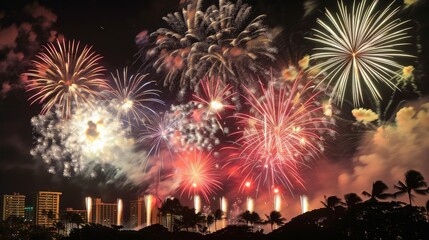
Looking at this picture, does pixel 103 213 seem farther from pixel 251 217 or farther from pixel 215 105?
pixel 215 105

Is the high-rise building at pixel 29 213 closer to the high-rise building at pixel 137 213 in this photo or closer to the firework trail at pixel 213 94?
the high-rise building at pixel 137 213

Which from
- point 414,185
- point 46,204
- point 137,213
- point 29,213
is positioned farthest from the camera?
point 29,213

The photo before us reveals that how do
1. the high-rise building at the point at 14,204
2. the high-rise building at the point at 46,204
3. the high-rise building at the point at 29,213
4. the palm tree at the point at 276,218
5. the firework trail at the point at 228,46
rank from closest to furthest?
1. the firework trail at the point at 228,46
2. the palm tree at the point at 276,218
3. the high-rise building at the point at 46,204
4. the high-rise building at the point at 29,213
5. the high-rise building at the point at 14,204

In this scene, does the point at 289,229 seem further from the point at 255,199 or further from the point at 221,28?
the point at 255,199

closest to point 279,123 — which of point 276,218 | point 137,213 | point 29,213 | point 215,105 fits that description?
point 215,105

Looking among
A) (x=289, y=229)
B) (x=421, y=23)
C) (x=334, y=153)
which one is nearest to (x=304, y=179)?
(x=334, y=153)

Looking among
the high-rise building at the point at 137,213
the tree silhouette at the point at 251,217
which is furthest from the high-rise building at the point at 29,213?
the tree silhouette at the point at 251,217

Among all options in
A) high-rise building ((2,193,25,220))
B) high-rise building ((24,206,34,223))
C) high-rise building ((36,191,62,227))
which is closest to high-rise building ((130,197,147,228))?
high-rise building ((36,191,62,227))

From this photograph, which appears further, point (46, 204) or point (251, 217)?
point (46, 204)

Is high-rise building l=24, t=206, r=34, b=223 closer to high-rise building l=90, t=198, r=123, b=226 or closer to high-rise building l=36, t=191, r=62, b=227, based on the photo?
high-rise building l=36, t=191, r=62, b=227
